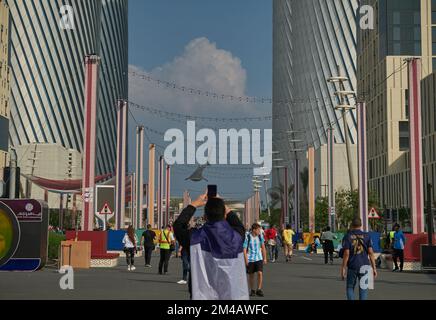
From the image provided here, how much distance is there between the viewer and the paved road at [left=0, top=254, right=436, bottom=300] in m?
16.5

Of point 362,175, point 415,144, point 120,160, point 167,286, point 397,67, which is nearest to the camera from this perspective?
point 167,286

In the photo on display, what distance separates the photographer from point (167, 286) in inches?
782

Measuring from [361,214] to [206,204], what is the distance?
31853mm

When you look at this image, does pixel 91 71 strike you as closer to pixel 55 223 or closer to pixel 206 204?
pixel 206 204

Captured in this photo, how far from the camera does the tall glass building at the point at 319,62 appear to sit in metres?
133

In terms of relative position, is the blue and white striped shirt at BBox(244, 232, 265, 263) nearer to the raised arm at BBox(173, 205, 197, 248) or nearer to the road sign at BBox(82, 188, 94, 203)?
the raised arm at BBox(173, 205, 197, 248)

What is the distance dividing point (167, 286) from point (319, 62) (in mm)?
126569

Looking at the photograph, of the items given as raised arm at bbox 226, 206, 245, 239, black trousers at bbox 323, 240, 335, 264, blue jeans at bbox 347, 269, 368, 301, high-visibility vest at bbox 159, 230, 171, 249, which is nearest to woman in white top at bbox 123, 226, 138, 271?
high-visibility vest at bbox 159, 230, 171, 249

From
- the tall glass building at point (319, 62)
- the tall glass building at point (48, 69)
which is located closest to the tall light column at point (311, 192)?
the tall glass building at point (319, 62)

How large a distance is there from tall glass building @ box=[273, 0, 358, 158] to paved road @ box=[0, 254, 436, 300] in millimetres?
94226

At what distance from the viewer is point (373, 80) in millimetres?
96625

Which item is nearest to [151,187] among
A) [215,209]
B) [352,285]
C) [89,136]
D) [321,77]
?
[89,136]

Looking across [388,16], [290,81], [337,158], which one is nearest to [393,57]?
[388,16]

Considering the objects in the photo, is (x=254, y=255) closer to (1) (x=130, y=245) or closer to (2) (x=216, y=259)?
(2) (x=216, y=259)
